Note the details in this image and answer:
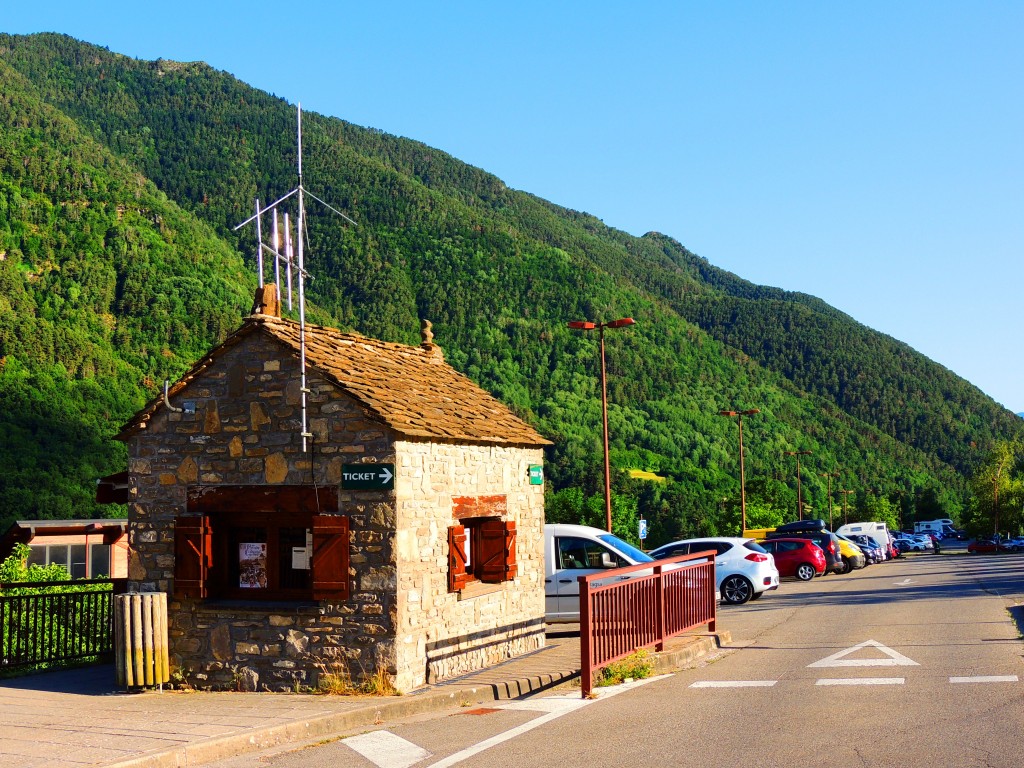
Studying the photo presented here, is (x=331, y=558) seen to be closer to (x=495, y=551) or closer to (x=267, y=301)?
(x=495, y=551)

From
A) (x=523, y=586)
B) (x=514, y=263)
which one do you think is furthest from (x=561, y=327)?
(x=523, y=586)

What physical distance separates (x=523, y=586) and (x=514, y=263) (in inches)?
6105

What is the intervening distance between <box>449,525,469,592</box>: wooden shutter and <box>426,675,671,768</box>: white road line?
2.19 meters

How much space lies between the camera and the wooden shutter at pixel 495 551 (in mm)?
14164

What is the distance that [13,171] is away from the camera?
128m

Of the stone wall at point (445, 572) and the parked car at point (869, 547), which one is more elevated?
the stone wall at point (445, 572)

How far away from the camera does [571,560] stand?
735 inches

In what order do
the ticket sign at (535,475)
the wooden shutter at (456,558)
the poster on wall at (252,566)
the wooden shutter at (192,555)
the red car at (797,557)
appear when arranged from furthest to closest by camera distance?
1. the red car at (797,557)
2. the ticket sign at (535,475)
3. the wooden shutter at (456,558)
4. the poster on wall at (252,566)
5. the wooden shutter at (192,555)

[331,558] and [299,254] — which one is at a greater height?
[299,254]

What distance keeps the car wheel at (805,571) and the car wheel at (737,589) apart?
1102 cm

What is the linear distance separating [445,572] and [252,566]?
7.35 ft

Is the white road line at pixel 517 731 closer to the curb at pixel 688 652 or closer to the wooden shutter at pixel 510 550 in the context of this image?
the curb at pixel 688 652

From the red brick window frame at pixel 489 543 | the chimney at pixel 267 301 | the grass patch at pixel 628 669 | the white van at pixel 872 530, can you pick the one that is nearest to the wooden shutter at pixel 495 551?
the red brick window frame at pixel 489 543

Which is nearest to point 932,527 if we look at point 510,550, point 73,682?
point 510,550
